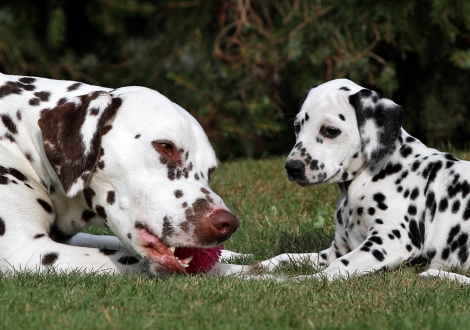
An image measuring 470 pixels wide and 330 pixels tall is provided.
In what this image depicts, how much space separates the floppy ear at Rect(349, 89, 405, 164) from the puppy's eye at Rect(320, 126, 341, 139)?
0.18 metres

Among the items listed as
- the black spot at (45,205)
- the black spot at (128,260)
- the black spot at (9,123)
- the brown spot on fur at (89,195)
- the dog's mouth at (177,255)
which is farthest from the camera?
the black spot at (9,123)

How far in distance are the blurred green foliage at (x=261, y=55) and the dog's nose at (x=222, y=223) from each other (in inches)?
264

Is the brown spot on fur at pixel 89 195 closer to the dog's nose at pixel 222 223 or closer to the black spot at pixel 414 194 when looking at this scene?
the dog's nose at pixel 222 223

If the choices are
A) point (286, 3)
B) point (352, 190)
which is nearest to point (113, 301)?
point (352, 190)

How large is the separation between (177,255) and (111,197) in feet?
1.90

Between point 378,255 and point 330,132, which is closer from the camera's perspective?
point 378,255

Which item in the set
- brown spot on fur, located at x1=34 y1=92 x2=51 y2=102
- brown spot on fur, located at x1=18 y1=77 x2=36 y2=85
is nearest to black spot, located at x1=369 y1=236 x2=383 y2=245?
brown spot on fur, located at x1=34 y1=92 x2=51 y2=102

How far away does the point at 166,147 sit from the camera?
4.81m

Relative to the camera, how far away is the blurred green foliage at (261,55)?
36.4ft

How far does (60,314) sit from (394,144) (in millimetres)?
3196

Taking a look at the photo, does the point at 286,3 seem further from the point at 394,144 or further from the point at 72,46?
the point at 394,144

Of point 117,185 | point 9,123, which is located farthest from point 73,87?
point 117,185

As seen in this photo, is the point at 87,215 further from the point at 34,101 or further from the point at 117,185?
the point at 34,101

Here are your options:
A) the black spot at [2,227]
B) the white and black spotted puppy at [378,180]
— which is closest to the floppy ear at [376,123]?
the white and black spotted puppy at [378,180]
